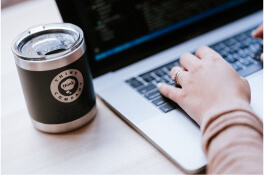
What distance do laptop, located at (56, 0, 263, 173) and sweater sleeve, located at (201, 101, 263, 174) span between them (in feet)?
0.15

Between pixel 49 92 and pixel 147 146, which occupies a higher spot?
pixel 49 92

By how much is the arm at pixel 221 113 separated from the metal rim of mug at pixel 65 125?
146mm

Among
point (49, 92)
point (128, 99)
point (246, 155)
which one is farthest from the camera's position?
point (128, 99)

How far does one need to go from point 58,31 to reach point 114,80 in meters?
0.17

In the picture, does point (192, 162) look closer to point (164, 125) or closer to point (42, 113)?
point (164, 125)

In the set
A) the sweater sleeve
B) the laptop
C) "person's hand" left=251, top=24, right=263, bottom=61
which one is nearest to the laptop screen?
the laptop

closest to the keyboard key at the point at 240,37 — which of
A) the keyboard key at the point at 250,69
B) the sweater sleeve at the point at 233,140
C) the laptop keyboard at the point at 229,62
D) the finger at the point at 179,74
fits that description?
the laptop keyboard at the point at 229,62

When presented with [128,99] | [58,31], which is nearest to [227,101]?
[128,99]

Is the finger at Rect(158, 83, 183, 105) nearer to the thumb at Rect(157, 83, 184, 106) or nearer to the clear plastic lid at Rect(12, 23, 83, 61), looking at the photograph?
the thumb at Rect(157, 83, 184, 106)

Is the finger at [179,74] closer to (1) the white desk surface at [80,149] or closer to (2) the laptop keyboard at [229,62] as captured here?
(2) the laptop keyboard at [229,62]

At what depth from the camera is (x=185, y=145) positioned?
551 millimetres

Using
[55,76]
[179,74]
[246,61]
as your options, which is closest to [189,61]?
[179,74]

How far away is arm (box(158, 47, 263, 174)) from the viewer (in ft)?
1.54

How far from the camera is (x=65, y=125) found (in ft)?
2.03
